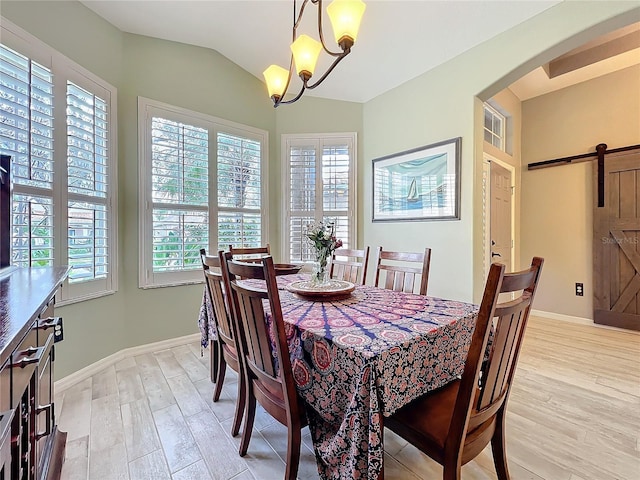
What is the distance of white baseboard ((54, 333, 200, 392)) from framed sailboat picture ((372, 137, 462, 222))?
261 centimetres

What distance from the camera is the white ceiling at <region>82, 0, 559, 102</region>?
2326mm

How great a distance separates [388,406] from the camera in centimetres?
98

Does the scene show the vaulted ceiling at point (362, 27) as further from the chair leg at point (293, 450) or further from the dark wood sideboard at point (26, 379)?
the chair leg at point (293, 450)

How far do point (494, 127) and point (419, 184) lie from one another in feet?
5.53

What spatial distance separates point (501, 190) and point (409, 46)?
2.26 meters

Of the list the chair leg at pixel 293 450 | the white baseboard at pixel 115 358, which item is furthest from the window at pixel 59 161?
the chair leg at pixel 293 450

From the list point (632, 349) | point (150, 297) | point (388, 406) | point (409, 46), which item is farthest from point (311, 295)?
point (632, 349)

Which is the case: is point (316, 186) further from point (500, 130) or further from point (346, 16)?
point (500, 130)

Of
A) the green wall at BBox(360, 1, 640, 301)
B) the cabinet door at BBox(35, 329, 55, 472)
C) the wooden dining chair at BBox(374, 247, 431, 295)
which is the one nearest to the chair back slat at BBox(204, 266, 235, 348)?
the cabinet door at BBox(35, 329, 55, 472)

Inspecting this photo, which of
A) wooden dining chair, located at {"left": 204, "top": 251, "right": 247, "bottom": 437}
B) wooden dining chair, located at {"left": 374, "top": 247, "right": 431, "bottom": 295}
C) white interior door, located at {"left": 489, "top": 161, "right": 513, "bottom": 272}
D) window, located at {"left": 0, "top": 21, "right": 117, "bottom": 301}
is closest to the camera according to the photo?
wooden dining chair, located at {"left": 204, "top": 251, "right": 247, "bottom": 437}

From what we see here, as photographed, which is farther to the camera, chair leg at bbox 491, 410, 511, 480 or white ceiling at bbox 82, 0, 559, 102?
white ceiling at bbox 82, 0, 559, 102

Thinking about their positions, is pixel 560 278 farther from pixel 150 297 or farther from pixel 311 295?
pixel 150 297

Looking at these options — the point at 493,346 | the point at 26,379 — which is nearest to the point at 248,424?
the point at 26,379

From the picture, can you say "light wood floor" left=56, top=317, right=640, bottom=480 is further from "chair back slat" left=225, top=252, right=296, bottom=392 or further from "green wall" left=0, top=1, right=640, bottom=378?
"chair back slat" left=225, top=252, right=296, bottom=392
